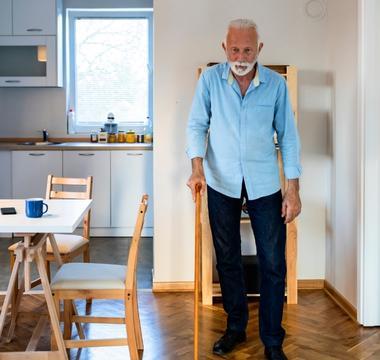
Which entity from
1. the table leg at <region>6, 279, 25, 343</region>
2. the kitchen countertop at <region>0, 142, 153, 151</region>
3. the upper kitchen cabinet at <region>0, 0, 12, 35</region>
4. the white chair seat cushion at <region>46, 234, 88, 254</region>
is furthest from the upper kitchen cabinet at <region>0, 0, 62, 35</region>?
the table leg at <region>6, 279, 25, 343</region>

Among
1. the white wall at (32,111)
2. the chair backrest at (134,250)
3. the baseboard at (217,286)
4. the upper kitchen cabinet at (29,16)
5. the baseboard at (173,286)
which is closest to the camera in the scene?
the chair backrest at (134,250)

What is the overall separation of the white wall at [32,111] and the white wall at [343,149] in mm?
3319

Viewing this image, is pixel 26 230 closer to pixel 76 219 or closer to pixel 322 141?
pixel 76 219

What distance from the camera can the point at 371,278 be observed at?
136 inches

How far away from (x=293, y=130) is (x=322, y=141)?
4.29 feet

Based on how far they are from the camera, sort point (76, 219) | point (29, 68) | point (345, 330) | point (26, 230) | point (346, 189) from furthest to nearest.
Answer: point (29, 68), point (346, 189), point (345, 330), point (76, 219), point (26, 230)

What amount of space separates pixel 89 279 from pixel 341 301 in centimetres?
172

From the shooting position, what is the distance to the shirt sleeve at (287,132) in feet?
9.46

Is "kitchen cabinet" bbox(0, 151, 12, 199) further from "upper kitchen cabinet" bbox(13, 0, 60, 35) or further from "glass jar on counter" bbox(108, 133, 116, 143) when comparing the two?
"upper kitchen cabinet" bbox(13, 0, 60, 35)

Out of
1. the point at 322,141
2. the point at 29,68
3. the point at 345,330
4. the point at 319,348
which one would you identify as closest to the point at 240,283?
the point at 319,348

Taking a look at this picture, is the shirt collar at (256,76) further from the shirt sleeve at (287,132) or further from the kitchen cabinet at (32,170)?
the kitchen cabinet at (32,170)

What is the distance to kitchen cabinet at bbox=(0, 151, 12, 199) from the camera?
19.8ft

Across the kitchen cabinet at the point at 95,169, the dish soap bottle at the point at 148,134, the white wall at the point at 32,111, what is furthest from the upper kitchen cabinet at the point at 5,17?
the dish soap bottle at the point at 148,134

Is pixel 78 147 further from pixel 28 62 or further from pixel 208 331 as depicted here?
pixel 208 331
